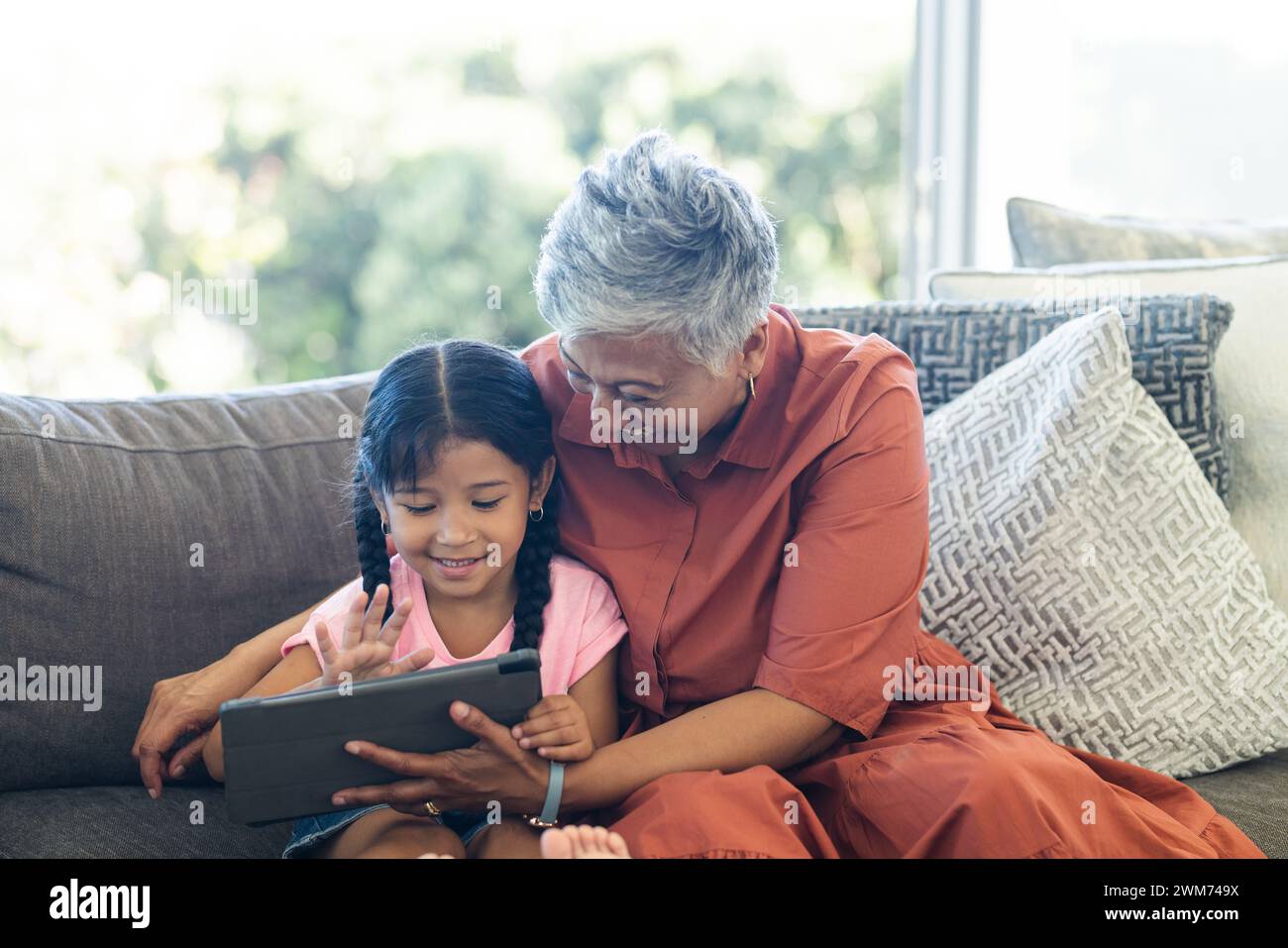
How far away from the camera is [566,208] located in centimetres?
135

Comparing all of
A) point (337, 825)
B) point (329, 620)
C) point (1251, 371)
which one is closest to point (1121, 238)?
point (1251, 371)

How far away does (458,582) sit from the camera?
1377 mm

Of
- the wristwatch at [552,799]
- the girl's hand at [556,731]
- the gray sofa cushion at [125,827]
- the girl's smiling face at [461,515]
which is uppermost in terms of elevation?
the girl's smiling face at [461,515]

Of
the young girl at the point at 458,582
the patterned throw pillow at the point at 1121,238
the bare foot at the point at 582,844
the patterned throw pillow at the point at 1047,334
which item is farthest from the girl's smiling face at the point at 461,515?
the patterned throw pillow at the point at 1121,238

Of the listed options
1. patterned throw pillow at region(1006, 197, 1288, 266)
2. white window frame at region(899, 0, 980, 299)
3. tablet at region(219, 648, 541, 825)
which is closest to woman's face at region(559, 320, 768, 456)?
tablet at region(219, 648, 541, 825)

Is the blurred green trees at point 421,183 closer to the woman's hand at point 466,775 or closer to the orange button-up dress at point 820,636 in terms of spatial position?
the orange button-up dress at point 820,636

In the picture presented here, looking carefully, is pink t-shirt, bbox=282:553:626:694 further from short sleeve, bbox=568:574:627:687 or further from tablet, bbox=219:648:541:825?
tablet, bbox=219:648:541:825

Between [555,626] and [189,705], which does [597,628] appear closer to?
[555,626]

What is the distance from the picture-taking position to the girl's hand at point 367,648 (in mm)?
1252

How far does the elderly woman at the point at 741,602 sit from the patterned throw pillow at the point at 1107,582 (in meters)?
0.13

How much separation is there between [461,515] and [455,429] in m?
0.10
